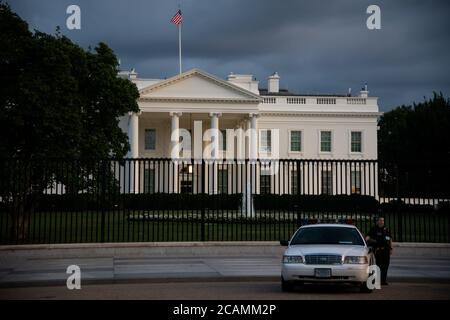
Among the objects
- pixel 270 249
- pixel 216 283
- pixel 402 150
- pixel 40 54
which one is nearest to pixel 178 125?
pixel 402 150

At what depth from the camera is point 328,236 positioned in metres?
15.6

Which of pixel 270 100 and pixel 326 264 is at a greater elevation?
pixel 270 100

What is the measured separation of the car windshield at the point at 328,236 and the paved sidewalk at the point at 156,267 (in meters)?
2.03

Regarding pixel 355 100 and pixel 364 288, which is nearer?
pixel 364 288

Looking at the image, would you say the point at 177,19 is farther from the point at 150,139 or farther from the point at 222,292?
the point at 222,292

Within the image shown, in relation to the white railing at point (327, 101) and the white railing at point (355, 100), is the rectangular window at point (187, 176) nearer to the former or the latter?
the white railing at point (327, 101)

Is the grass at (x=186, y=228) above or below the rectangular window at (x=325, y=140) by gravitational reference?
below

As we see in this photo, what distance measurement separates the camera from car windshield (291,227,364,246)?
50.8 feet

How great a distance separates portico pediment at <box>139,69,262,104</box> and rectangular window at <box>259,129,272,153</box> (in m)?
6.08

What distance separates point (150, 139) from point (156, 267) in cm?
5470

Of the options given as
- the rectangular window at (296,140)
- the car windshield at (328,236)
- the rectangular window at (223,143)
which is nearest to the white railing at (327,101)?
the rectangular window at (296,140)

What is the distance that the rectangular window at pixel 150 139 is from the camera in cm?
7331

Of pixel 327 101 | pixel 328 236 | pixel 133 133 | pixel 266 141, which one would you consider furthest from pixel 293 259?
pixel 327 101
